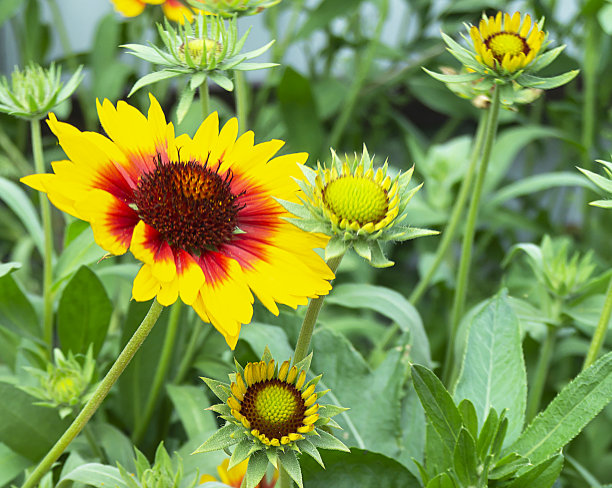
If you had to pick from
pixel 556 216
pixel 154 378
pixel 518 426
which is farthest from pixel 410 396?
pixel 556 216

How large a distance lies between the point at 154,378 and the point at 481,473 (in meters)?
0.31

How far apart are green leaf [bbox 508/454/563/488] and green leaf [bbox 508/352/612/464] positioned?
0.02 metres

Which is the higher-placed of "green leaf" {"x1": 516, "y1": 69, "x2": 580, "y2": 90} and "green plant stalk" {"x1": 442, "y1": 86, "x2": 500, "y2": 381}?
"green leaf" {"x1": 516, "y1": 69, "x2": 580, "y2": 90}

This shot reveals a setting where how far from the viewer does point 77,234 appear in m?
0.64

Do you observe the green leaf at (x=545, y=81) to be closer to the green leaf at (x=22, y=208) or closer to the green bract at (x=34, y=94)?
the green bract at (x=34, y=94)

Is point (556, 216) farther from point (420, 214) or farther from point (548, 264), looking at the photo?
point (548, 264)

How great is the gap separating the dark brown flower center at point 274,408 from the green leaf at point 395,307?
0.24 m

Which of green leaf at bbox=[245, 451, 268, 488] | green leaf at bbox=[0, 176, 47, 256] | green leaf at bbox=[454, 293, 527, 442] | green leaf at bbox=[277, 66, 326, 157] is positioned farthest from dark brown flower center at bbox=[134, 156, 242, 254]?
green leaf at bbox=[277, 66, 326, 157]

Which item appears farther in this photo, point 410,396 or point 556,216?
point 556,216

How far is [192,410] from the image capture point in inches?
22.8

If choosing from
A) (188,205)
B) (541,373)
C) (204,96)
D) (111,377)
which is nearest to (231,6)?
(204,96)

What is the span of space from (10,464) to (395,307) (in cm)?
34

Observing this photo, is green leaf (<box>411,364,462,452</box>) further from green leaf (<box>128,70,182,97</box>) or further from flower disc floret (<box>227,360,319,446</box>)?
green leaf (<box>128,70,182,97</box>)

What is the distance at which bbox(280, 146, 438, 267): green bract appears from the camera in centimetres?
35
